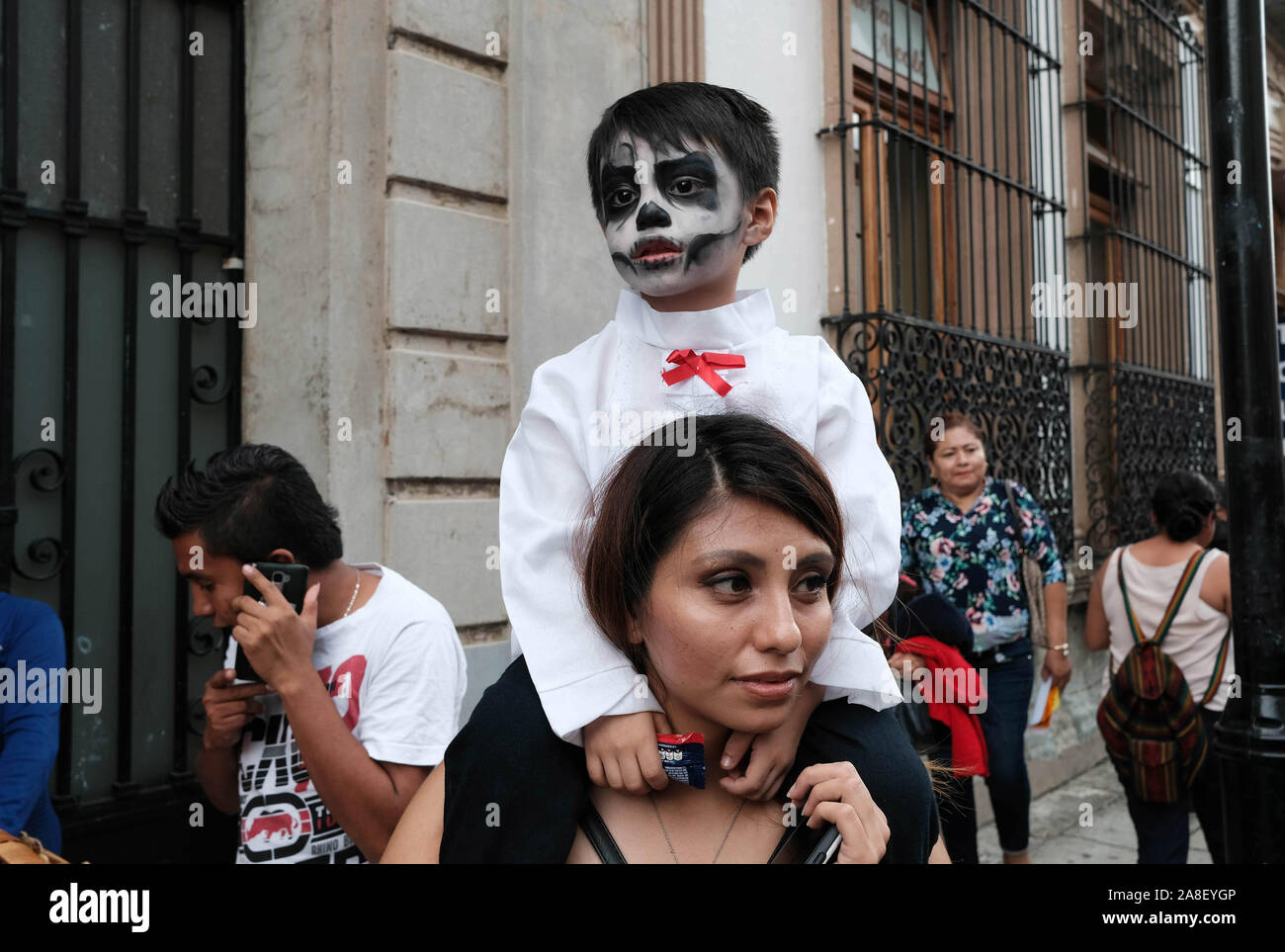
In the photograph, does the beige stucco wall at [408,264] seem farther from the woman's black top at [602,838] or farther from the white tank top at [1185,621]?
the white tank top at [1185,621]

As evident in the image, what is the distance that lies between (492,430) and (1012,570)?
2.26 m

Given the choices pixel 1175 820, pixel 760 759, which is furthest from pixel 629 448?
pixel 1175 820

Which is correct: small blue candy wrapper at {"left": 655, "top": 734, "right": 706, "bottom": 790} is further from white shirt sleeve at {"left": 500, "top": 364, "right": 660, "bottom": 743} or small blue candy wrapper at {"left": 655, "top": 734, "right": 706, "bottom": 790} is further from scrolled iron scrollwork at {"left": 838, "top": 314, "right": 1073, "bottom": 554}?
scrolled iron scrollwork at {"left": 838, "top": 314, "right": 1073, "bottom": 554}

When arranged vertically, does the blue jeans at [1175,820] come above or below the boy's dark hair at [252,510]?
below

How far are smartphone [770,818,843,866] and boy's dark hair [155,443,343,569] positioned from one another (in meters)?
1.35

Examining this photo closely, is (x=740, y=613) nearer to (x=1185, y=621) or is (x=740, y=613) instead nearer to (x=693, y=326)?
(x=693, y=326)

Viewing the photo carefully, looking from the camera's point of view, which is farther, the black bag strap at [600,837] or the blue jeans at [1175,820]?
the blue jeans at [1175,820]

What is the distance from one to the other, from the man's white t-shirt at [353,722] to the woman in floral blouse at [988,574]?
2606 millimetres

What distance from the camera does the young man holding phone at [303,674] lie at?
2055mm

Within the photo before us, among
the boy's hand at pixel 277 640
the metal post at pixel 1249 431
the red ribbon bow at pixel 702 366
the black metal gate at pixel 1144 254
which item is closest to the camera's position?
the red ribbon bow at pixel 702 366

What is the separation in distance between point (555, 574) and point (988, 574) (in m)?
3.33

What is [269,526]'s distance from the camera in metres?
2.28

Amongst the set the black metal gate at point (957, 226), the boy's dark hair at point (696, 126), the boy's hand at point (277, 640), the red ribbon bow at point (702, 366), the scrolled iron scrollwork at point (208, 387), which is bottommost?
the boy's hand at point (277, 640)

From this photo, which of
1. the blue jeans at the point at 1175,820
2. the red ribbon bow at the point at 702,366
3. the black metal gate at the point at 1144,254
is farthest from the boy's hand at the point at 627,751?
the black metal gate at the point at 1144,254
